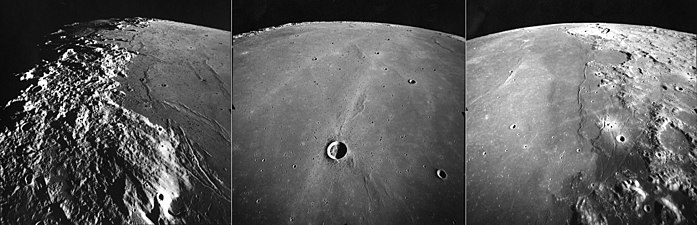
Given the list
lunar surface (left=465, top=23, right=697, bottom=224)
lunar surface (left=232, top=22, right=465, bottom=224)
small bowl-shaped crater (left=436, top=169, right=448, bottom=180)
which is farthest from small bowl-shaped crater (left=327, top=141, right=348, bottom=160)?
lunar surface (left=465, top=23, right=697, bottom=224)

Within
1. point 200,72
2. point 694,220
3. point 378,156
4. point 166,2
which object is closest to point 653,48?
point 694,220

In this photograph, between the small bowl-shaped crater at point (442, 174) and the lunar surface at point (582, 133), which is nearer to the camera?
the lunar surface at point (582, 133)

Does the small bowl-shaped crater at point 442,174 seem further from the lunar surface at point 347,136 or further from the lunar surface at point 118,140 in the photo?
the lunar surface at point 118,140

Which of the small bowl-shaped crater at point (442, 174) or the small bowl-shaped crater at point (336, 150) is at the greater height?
the small bowl-shaped crater at point (336, 150)

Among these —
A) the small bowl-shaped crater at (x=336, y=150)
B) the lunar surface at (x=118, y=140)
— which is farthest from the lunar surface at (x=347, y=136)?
the lunar surface at (x=118, y=140)

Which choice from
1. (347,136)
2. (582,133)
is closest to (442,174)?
(347,136)

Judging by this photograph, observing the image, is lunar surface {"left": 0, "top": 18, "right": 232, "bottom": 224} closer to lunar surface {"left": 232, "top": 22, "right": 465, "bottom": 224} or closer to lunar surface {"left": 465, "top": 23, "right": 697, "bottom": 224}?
lunar surface {"left": 232, "top": 22, "right": 465, "bottom": 224}
